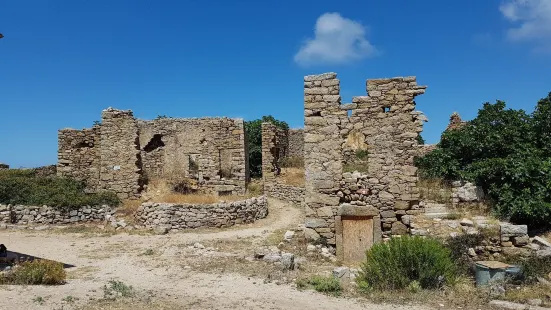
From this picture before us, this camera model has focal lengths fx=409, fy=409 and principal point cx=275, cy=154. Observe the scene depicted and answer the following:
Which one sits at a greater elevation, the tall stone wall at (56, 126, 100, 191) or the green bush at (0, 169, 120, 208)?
the tall stone wall at (56, 126, 100, 191)

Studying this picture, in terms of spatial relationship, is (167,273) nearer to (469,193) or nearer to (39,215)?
(39,215)

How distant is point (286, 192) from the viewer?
22.7 meters

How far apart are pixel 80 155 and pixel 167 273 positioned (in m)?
13.9

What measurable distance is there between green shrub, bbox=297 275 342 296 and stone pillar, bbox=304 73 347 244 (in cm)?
288

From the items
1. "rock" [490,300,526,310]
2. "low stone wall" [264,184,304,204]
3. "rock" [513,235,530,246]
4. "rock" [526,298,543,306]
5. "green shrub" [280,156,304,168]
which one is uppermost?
"green shrub" [280,156,304,168]

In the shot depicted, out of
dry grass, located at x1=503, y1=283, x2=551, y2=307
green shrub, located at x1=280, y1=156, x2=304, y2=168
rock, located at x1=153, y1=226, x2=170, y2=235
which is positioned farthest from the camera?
green shrub, located at x1=280, y1=156, x2=304, y2=168

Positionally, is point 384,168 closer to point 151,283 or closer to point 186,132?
point 151,283

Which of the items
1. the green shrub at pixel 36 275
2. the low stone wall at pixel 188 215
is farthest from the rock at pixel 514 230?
the green shrub at pixel 36 275

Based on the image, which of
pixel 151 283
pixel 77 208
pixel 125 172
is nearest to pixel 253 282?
pixel 151 283

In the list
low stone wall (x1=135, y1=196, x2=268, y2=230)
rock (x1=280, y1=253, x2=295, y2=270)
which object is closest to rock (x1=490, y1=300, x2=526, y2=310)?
rock (x1=280, y1=253, x2=295, y2=270)

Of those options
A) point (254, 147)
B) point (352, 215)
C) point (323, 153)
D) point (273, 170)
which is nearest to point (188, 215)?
point (323, 153)

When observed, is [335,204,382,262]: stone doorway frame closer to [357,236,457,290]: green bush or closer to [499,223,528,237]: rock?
[357,236,457,290]: green bush

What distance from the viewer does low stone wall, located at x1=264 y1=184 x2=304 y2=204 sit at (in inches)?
856

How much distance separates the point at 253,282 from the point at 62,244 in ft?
25.9
